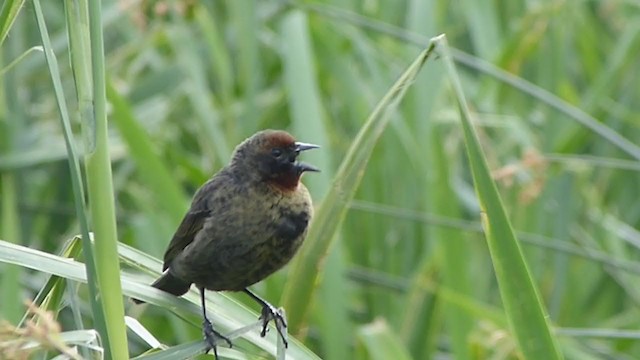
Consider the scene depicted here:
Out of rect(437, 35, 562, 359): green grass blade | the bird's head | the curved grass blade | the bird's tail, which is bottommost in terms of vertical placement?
the curved grass blade

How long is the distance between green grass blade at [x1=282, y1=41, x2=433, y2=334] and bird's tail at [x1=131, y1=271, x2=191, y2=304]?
193mm

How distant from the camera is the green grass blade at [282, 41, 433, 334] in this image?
6.30ft

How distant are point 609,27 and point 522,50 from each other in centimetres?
96

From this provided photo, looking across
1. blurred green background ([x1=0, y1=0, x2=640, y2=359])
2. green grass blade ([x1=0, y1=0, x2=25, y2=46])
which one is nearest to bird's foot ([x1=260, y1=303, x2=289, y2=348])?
green grass blade ([x1=0, y1=0, x2=25, y2=46])

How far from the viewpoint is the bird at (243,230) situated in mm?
2180

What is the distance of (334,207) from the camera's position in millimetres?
1991

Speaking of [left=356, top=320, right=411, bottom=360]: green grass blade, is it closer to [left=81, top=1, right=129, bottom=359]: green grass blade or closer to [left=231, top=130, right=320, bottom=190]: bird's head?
[left=231, top=130, right=320, bottom=190]: bird's head

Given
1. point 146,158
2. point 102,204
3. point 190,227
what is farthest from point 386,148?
point 102,204

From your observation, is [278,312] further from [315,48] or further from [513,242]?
[315,48]

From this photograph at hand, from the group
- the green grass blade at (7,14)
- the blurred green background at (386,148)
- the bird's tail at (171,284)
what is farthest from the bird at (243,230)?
the blurred green background at (386,148)

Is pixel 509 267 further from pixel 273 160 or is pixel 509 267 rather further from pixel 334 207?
pixel 273 160

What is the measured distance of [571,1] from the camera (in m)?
3.87

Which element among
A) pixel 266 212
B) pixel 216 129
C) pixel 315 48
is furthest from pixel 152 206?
pixel 266 212

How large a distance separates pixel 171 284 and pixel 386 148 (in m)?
1.55
